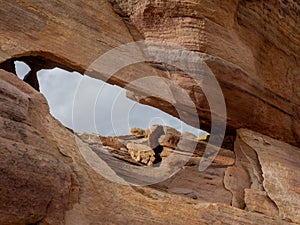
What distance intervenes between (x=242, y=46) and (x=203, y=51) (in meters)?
1.46

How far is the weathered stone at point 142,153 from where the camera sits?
1358 cm

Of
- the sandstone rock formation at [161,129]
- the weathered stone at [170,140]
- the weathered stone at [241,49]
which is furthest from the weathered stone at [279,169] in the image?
the weathered stone at [170,140]

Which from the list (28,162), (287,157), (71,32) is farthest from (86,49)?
(287,157)

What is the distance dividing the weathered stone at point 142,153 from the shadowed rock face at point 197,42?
1.93 m

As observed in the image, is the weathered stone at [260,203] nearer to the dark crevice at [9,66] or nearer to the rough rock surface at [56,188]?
the rough rock surface at [56,188]

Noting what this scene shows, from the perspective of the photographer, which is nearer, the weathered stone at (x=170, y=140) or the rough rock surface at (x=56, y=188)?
the rough rock surface at (x=56, y=188)

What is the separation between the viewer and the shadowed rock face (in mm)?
9625

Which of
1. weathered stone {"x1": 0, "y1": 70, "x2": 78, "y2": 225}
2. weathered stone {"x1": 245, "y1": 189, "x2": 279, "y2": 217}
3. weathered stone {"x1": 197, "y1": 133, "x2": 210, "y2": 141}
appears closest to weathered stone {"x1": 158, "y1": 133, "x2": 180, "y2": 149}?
weathered stone {"x1": 197, "y1": 133, "x2": 210, "y2": 141}

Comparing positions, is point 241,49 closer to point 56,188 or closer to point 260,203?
A: point 260,203

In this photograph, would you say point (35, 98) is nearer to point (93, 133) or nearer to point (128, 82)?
point (128, 82)

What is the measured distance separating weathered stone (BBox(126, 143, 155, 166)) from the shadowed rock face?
75.9 inches

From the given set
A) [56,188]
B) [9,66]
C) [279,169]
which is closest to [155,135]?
[279,169]

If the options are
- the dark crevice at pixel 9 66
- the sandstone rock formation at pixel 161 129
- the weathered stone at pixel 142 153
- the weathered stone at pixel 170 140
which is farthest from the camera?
the weathered stone at pixel 170 140

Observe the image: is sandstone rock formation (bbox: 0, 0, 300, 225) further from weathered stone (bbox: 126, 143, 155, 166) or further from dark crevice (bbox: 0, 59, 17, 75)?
weathered stone (bbox: 126, 143, 155, 166)
